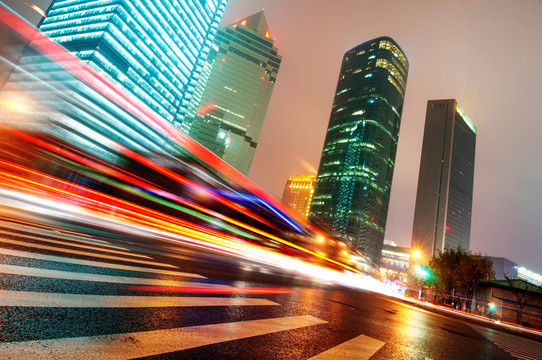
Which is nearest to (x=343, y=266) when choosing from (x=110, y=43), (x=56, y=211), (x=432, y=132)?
(x=56, y=211)

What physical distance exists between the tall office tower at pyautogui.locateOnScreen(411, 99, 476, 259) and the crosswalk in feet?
603

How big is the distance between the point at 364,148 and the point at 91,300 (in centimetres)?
15662

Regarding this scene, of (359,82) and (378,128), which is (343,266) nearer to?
(378,128)

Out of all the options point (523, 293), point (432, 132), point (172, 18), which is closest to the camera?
point (523, 293)

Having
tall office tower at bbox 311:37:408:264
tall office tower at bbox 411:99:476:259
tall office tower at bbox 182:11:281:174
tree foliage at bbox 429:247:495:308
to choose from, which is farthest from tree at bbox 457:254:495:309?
tall office tower at bbox 182:11:281:174

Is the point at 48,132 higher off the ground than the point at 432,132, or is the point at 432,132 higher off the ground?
A: the point at 432,132

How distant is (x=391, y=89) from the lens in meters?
162

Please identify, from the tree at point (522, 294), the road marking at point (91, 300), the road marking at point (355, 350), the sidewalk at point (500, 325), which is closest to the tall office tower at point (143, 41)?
the sidewalk at point (500, 325)

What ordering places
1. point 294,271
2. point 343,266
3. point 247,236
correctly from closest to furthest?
point 247,236 → point 294,271 → point 343,266

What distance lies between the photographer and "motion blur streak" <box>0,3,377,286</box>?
35.3 ft

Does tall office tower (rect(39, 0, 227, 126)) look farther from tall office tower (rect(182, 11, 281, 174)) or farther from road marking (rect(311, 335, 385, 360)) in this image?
road marking (rect(311, 335, 385, 360))

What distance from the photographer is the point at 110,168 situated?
12938mm

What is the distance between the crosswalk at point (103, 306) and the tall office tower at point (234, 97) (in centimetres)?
16579

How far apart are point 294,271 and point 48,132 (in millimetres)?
16327
